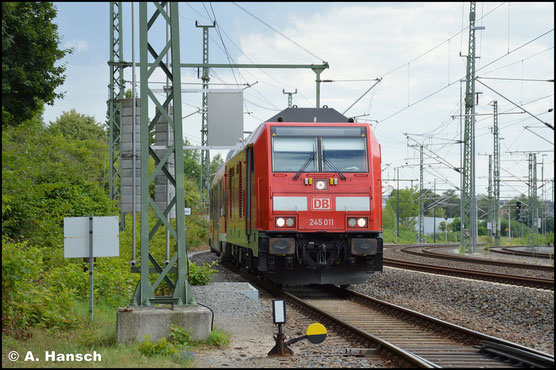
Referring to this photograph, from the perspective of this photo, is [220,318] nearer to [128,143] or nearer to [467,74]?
Answer: [128,143]

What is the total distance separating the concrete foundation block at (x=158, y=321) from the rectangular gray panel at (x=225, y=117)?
6707mm

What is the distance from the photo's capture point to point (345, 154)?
15594mm

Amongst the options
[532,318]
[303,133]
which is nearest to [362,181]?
[303,133]

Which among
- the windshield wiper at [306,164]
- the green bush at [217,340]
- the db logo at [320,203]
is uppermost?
the windshield wiper at [306,164]

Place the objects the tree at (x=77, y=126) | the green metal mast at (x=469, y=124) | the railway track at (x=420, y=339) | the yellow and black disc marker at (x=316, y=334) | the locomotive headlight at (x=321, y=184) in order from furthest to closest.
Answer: the tree at (x=77, y=126) < the green metal mast at (x=469, y=124) < the locomotive headlight at (x=321, y=184) < the yellow and black disc marker at (x=316, y=334) < the railway track at (x=420, y=339)

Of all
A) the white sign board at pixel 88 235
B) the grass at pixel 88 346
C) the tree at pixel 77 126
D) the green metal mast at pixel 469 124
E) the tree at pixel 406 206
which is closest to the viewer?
the grass at pixel 88 346

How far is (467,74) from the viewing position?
38906 millimetres

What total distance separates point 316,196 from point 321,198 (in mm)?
118

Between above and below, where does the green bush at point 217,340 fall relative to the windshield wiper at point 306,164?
below

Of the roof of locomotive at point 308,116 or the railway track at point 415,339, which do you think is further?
the roof of locomotive at point 308,116

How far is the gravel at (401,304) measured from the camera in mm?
9062

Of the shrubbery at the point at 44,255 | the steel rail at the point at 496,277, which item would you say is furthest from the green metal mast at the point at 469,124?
the shrubbery at the point at 44,255

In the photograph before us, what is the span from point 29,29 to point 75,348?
947 cm

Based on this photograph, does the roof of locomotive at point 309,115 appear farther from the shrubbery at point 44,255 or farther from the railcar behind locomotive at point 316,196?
the shrubbery at point 44,255
